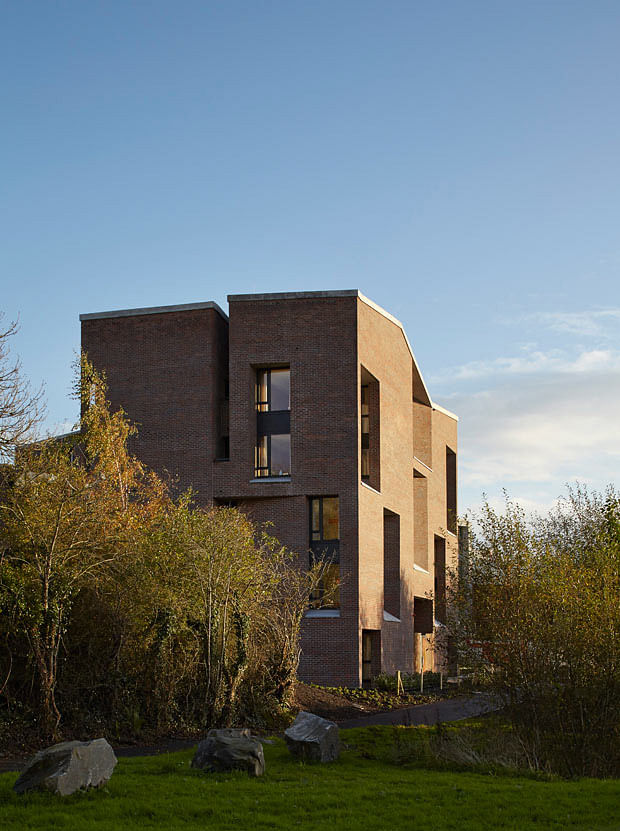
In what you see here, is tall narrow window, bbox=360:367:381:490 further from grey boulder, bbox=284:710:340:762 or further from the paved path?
grey boulder, bbox=284:710:340:762

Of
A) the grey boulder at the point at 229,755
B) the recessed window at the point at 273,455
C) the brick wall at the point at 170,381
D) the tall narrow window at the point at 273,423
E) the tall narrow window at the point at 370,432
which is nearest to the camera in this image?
the grey boulder at the point at 229,755

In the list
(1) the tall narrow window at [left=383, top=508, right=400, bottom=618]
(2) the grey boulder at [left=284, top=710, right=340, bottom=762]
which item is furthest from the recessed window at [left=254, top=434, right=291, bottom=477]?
(2) the grey boulder at [left=284, top=710, right=340, bottom=762]

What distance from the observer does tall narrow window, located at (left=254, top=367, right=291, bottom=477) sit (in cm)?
3409

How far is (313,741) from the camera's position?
46.1ft

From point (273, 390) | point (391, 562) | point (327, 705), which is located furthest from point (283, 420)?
point (327, 705)

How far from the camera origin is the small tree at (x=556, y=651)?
46.8 feet

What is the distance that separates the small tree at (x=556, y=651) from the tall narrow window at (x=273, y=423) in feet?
58.0

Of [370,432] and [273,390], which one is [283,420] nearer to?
[273,390]

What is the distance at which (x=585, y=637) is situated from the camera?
14.6 metres

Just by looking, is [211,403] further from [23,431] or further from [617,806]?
[617,806]

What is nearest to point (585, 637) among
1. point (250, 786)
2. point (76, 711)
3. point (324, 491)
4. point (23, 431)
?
point (250, 786)

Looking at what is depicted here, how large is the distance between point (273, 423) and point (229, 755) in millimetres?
21986

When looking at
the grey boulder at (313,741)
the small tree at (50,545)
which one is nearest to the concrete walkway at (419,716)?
the grey boulder at (313,741)

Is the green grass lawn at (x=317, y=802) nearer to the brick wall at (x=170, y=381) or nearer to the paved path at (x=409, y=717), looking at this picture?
the paved path at (x=409, y=717)
